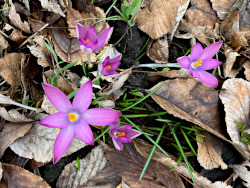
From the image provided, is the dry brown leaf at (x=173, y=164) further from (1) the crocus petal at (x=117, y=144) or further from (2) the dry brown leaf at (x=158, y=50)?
(2) the dry brown leaf at (x=158, y=50)

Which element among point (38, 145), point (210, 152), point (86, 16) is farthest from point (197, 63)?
point (38, 145)

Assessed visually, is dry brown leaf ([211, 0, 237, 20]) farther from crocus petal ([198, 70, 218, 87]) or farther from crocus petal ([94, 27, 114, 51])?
crocus petal ([94, 27, 114, 51])

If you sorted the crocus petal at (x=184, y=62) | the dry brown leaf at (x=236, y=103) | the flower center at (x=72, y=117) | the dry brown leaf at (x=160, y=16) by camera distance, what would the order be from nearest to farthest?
the flower center at (x=72, y=117) < the crocus petal at (x=184, y=62) < the dry brown leaf at (x=236, y=103) < the dry brown leaf at (x=160, y=16)

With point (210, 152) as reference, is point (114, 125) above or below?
above

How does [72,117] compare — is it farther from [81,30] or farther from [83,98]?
[81,30]

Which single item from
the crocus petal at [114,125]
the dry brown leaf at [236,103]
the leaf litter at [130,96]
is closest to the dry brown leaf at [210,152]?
the leaf litter at [130,96]

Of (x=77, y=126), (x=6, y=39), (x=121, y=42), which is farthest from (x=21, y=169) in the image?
(x=121, y=42)
